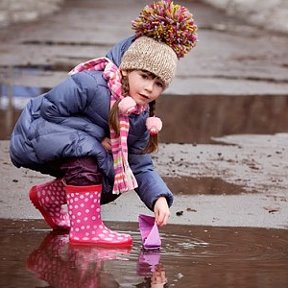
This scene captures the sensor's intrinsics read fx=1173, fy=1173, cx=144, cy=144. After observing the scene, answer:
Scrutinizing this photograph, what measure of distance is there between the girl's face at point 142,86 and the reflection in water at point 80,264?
73 cm

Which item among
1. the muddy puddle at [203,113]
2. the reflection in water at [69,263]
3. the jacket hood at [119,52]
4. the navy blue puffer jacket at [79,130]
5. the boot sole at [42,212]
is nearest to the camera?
the reflection in water at [69,263]

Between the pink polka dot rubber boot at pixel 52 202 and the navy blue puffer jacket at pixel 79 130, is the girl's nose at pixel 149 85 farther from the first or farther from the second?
the pink polka dot rubber boot at pixel 52 202

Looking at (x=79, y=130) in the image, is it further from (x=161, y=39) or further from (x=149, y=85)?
(x=161, y=39)

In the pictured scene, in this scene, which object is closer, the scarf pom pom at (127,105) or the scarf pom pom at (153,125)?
the scarf pom pom at (127,105)

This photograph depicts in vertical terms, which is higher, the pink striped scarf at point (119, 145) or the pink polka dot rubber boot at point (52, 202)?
the pink striped scarf at point (119, 145)

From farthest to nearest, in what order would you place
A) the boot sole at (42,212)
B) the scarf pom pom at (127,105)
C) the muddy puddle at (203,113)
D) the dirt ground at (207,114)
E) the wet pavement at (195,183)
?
the muddy puddle at (203,113) < the dirt ground at (207,114) < the boot sole at (42,212) < the scarf pom pom at (127,105) < the wet pavement at (195,183)

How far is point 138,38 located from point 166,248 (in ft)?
3.37

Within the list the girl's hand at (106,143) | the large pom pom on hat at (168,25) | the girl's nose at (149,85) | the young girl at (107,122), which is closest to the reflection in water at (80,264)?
the young girl at (107,122)

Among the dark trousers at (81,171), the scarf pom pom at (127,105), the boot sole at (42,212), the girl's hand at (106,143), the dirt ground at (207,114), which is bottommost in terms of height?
the dirt ground at (207,114)

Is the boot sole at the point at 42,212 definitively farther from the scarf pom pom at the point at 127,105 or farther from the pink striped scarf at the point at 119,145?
the scarf pom pom at the point at 127,105

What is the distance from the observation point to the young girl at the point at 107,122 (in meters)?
5.59

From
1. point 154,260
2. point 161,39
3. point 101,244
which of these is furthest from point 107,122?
point 154,260

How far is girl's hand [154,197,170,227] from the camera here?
220 inches

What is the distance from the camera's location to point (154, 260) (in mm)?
5312
